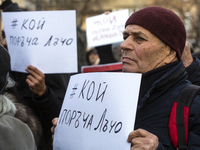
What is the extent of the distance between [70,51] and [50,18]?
0.34 m

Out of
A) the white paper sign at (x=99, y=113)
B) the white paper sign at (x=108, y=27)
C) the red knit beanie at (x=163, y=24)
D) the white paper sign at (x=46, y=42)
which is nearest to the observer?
the white paper sign at (x=99, y=113)

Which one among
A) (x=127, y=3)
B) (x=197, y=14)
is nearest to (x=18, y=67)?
(x=197, y=14)

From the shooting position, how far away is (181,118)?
1.37m

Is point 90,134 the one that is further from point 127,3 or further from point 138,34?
point 127,3

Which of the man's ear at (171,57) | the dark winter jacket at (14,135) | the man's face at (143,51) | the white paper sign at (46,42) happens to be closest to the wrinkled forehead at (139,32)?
the man's face at (143,51)

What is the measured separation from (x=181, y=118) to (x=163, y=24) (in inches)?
Answer: 22.8

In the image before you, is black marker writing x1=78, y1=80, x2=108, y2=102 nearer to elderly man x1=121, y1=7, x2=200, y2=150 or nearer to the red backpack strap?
elderly man x1=121, y1=7, x2=200, y2=150

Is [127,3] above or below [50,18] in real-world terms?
below

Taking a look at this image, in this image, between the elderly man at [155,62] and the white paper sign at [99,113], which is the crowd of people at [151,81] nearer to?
the elderly man at [155,62]

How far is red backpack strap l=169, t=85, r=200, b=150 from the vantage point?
1.35 meters

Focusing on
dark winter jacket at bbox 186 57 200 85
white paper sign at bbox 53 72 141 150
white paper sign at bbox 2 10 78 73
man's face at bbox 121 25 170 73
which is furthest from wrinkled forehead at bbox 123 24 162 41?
white paper sign at bbox 2 10 78 73

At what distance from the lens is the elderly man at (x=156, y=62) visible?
1.49 m

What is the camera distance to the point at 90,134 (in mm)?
1419

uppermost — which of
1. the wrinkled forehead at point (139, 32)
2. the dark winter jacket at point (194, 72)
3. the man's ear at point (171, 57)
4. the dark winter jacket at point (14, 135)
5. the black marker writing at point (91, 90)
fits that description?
the wrinkled forehead at point (139, 32)
